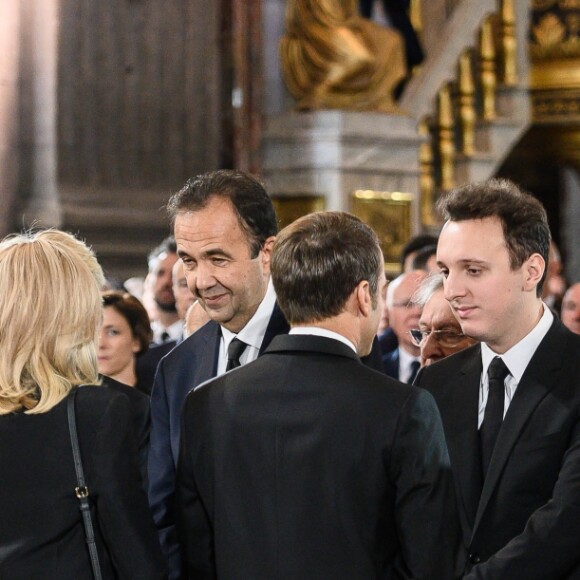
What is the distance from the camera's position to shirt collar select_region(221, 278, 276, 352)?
3404mm

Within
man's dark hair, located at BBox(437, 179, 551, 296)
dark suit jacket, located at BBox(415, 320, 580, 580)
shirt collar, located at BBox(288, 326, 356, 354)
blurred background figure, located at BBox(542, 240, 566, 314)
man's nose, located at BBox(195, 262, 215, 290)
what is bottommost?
blurred background figure, located at BBox(542, 240, 566, 314)

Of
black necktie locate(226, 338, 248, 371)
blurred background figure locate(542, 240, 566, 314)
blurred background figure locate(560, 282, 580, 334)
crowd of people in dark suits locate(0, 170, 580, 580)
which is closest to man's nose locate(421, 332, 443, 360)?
crowd of people in dark suits locate(0, 170, 580, 580)

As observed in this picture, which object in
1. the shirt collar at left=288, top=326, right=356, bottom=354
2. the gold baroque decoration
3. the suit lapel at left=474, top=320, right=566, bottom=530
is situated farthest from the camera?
the gold baroque decoration

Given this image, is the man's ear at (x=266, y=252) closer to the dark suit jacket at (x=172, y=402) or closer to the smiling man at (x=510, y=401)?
the dark suit jacket at (x=172, y=402)

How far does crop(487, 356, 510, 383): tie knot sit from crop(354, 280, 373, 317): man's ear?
473mm

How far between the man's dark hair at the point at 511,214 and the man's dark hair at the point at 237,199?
58 cm

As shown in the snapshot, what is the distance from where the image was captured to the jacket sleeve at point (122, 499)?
280 centimetres

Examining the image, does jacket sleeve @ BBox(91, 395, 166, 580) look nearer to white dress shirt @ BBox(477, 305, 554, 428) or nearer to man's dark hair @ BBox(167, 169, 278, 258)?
man's dark hair @ BBox(167, 169, 278, 258)

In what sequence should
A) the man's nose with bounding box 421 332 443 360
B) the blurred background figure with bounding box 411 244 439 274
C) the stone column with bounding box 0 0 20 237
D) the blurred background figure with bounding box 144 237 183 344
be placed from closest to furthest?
the man's nose with bounding box 421 332 443 360 → the blurred background figure with bounding box 411 244 439 274 → the blurred background figure with bounding box 144 237 183 344 → the stone column with bounding box 0 0 20 237

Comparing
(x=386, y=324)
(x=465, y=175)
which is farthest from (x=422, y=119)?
(x=386, y=324)

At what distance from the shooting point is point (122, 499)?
2.81 meters

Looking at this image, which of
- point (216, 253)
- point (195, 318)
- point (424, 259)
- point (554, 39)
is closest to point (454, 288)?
point (216, 253)

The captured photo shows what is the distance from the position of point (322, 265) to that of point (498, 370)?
2.01 feet

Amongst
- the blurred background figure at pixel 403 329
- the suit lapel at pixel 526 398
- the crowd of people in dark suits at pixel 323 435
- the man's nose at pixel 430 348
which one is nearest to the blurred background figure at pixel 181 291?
the blurred background figure at pixel 403 329
